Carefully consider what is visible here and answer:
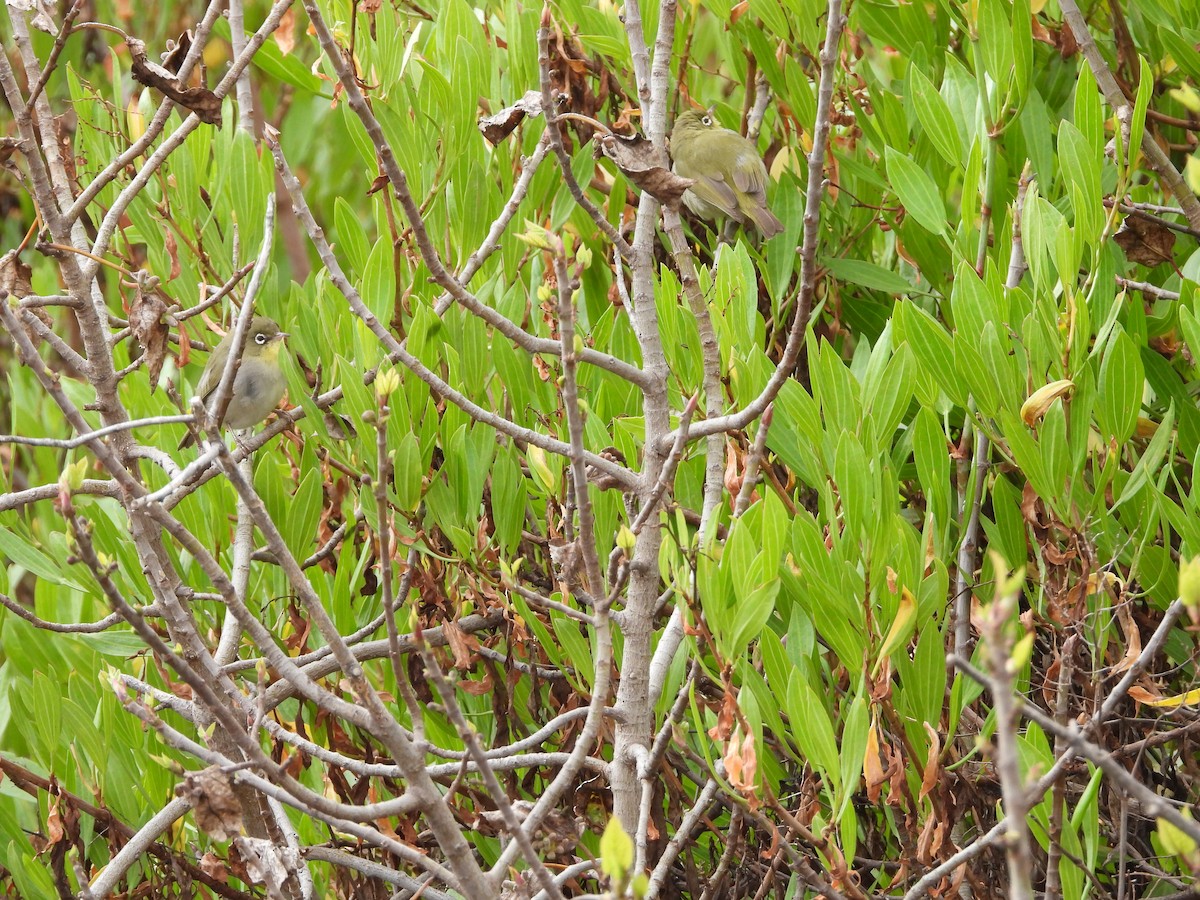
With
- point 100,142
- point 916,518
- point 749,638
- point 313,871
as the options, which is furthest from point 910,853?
point 100,142

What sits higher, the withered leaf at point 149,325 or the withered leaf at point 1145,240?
the withered leaf at point 149,325

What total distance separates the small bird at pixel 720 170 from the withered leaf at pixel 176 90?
1.47 meters

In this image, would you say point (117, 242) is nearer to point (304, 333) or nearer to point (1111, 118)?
point (304, 333)

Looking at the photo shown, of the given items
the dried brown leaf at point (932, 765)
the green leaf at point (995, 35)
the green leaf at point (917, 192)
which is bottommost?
the dried brown leaf at point (932, 765)

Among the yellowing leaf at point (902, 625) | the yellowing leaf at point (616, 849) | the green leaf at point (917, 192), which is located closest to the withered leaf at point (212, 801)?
the yellowing leaf at point (616, 849)

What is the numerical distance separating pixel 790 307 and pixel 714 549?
1130 mm

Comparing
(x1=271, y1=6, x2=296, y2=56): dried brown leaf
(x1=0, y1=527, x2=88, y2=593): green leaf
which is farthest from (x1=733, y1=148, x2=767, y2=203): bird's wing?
(x1=0, y1=527, x2=88, y2=593): green leaf

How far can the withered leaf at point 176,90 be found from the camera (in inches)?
87.8

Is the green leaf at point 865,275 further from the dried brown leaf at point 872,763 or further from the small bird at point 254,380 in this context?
the small bird at point 254,380

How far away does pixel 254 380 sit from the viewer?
14.6ft

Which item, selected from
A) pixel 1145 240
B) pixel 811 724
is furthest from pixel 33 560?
pixel 1145 240

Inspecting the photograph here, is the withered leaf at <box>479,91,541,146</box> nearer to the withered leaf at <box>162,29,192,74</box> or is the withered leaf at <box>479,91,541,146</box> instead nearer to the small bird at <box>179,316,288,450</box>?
the withered leaf at <box>162,29,192,74</box>

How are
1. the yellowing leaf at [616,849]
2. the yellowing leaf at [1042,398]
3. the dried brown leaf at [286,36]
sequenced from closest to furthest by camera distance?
the yellowing leaf at [616,849] → the yellowing leaf at [1042,398] → the dried brown leaf at [286,36]

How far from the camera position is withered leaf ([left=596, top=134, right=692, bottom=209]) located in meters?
2.03
